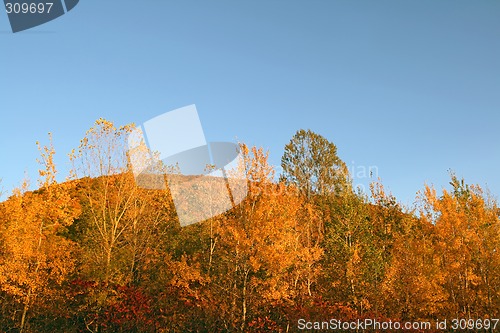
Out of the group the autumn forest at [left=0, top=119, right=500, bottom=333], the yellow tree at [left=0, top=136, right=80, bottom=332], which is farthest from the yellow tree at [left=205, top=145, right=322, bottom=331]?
the yellow tree at [left=0, top=136, right=80, bottom=332]

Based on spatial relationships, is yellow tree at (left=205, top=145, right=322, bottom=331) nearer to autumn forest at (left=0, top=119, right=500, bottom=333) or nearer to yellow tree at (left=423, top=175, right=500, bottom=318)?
autumn forest at (left=0, top=119, right=500, bottom=333)

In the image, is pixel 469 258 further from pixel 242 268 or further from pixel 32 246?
pixel 32 246

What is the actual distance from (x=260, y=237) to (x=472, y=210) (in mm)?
14460

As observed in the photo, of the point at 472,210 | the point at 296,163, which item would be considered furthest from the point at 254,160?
the point at 296,163

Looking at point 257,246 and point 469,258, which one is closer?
point 257,246

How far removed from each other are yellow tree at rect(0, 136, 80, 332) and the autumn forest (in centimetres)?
7

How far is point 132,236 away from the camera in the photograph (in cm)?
2369

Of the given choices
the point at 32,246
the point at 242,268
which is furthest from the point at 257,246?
the point at 32,246

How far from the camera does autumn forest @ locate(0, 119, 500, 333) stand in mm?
18688

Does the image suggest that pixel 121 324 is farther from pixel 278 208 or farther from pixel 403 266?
pixel 403 266

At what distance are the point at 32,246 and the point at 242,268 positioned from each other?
1091cm

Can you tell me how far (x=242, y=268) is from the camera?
19.3 m

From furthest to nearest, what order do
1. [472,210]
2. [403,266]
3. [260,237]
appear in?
[472,210] < [403,266] < [260,237]

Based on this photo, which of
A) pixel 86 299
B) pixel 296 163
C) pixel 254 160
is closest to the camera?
pixel 254 160
